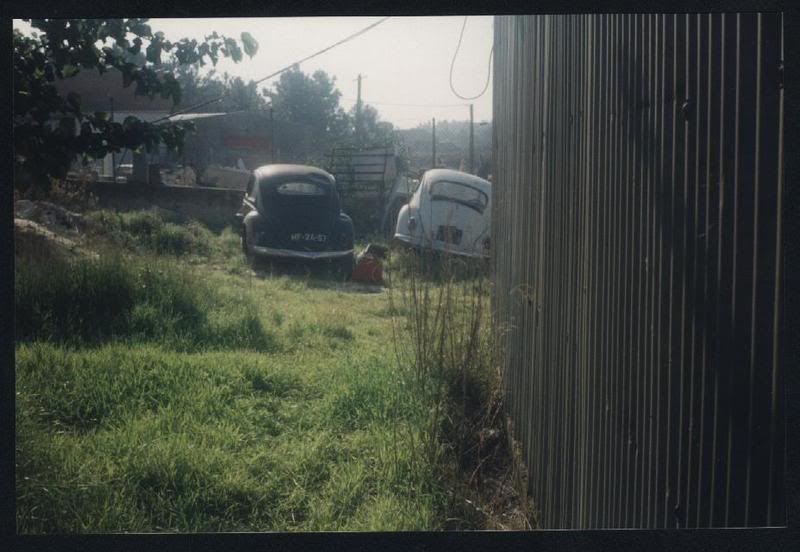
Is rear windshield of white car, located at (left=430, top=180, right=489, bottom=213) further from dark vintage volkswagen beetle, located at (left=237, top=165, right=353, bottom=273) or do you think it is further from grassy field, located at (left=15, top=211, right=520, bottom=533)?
grassy field, located at (left=15, top=211, right=520, bottom=533)

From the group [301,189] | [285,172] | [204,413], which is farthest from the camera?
[285,172]

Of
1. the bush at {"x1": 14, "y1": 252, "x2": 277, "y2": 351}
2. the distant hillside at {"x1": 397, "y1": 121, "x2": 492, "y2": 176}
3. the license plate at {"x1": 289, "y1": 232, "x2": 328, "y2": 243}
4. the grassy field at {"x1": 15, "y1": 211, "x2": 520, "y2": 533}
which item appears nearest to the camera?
the grassy field at {"x1": 15, "y1": 211, "x2": 520, "y2": 533}

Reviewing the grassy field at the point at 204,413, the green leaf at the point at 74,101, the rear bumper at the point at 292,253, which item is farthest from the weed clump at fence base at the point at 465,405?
the rear bumper at the point at 292,253

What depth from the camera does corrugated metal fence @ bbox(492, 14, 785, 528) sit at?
4.62 feet

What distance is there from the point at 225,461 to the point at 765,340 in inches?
143

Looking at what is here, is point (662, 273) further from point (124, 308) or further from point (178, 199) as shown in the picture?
point (178, 199)

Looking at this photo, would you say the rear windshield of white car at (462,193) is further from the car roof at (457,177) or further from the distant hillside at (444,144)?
the distant hillside at (444,144)

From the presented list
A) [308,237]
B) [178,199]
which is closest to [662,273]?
[308,237]

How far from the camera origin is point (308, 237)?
1258cm

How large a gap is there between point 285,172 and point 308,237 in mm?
1806

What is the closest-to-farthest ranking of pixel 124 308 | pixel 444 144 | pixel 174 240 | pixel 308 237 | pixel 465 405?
pixel 465 405
pixel 124 308
pixel 308 237
pixel 174 240
pixel 444 144

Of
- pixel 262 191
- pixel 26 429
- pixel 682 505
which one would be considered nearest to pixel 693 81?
pixel 682 505

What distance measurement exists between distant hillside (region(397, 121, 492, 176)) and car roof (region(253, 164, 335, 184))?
1606 millimetres

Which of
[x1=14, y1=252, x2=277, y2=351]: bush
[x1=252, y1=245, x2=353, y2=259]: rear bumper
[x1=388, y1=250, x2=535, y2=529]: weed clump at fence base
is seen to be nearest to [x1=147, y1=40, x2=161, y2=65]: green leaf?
[x1=388, y1=250, x2=535, y2=529]: weed clump at fence base
